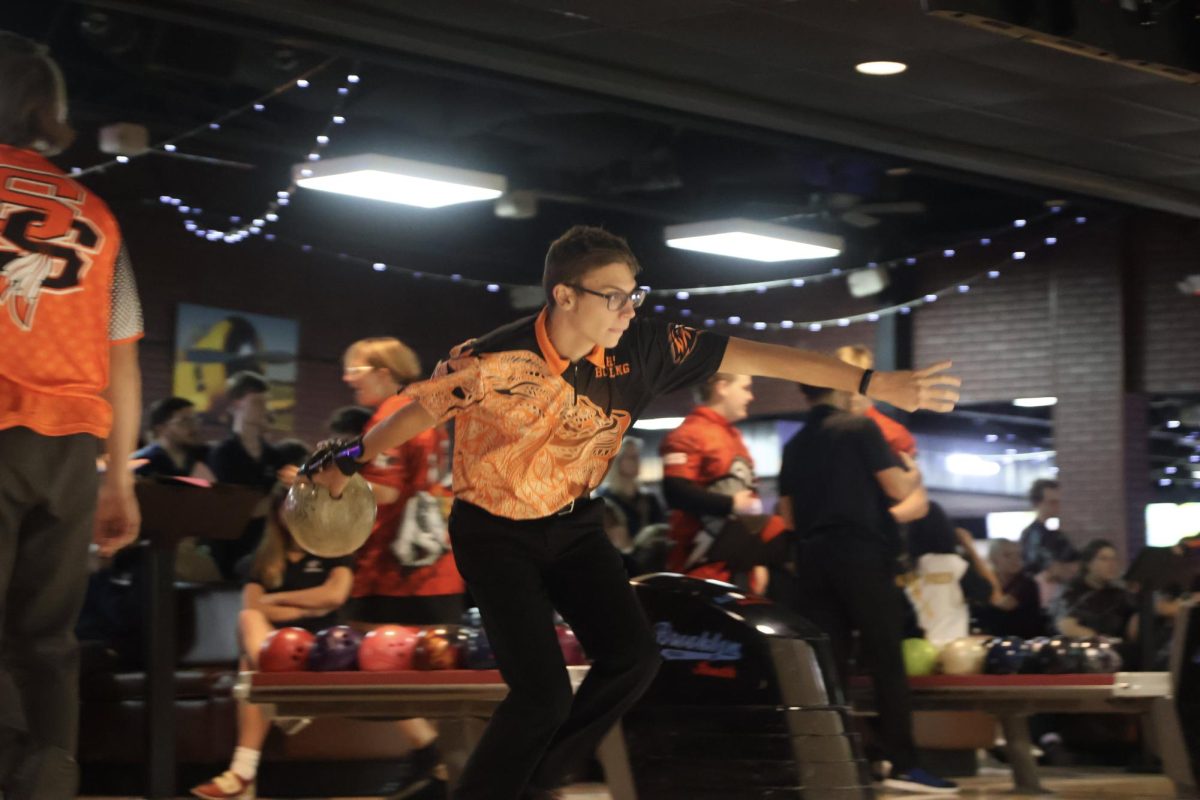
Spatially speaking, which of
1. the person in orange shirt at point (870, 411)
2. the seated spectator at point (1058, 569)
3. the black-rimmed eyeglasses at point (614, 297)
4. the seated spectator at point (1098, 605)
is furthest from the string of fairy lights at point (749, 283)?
the black-rimmed eyeglasses at point (614, 297)

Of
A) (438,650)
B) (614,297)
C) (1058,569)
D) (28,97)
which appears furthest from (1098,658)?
(28,97)

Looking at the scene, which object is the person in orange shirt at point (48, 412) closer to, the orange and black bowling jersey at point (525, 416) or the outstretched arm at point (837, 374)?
the orange and black bowling jersey at point (525, 416)

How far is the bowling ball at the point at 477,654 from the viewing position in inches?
227

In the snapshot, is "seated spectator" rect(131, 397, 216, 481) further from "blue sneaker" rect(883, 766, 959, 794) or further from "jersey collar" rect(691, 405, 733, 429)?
"blue sneaker" rect(883, 766, 959, 794)

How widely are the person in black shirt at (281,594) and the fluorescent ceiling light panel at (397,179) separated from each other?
11.8ft

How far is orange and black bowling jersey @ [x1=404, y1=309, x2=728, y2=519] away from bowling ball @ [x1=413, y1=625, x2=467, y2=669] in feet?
6.00

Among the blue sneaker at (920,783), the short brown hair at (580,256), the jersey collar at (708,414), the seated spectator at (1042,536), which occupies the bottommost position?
the blue sneaker at (920,783)

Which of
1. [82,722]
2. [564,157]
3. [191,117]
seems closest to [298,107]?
[191,117]

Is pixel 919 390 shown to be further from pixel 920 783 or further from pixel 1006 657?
pixel 1006 657

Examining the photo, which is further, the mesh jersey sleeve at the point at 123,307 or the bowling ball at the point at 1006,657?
the bowling ball at the point at 1006,657

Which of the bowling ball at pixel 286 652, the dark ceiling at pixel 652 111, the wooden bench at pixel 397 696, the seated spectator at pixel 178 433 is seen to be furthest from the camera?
the seated spectator at pixel 178 433

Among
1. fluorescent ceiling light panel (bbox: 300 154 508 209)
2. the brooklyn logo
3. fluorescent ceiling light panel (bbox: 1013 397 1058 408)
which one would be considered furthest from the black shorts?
fluorescent ceiling light panel (bbox: 1013 397 1058 408)

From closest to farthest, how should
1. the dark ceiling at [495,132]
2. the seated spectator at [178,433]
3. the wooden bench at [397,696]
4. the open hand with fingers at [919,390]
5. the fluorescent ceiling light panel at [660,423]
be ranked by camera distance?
the open hand with fingers at [919,390] < the wooden bench at [397,696] < the dark ceiling at [495,132] < the seated spectator at [178,433] < the fluorescent ceiling light panel at [660,423]

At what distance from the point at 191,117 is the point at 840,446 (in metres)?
5.88
